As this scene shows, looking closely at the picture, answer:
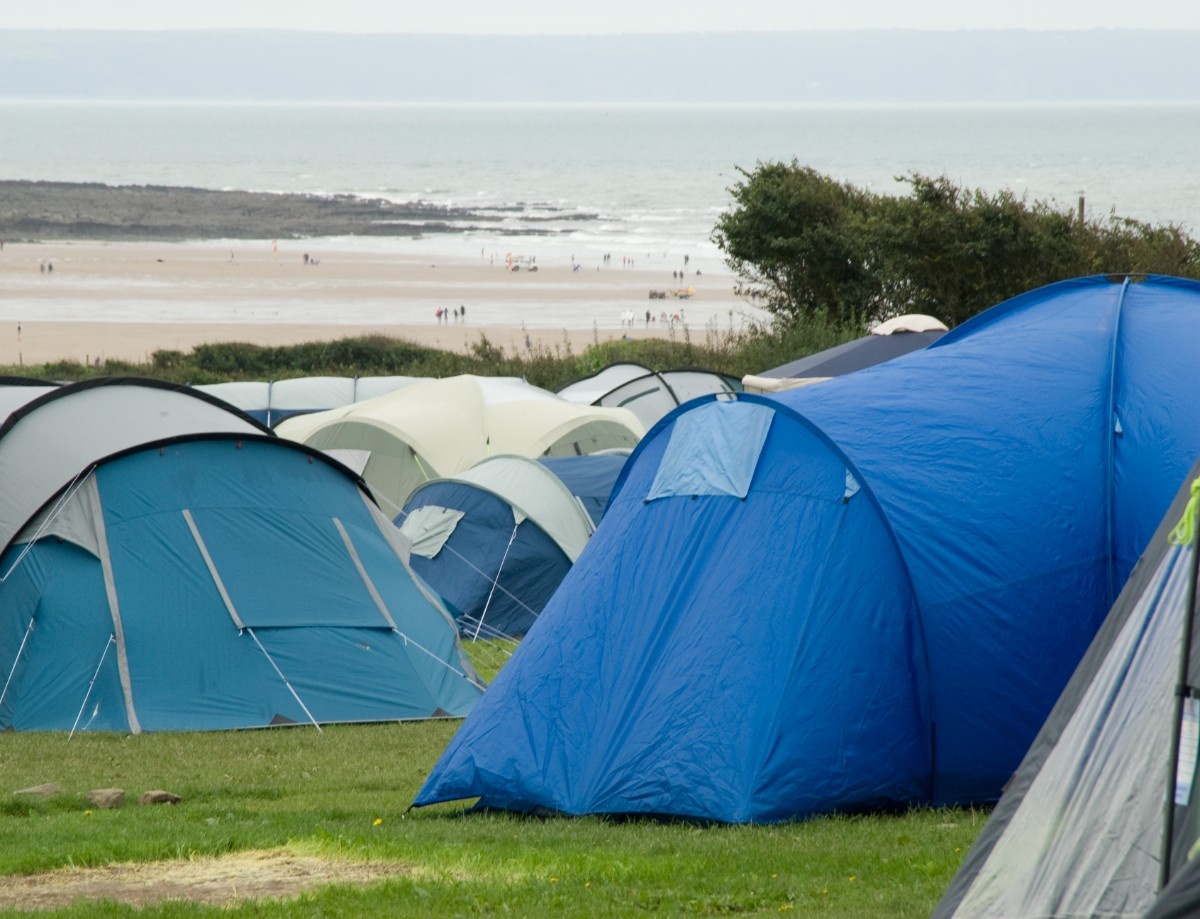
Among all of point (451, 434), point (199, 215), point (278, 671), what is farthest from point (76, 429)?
point (199, 215)

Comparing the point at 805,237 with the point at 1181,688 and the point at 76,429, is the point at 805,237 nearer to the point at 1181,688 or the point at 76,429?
the point at 76,429

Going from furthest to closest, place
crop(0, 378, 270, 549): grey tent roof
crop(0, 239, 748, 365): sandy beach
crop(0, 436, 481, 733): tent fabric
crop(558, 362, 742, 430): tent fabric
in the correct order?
crop(0, 239, 748, 365): sandy beach, crop(558, 362, 742, 430): tent fabric, crop(0, 378, 270, 549): grey tent roof, crop(0, 436, 481, 733): tent fabric

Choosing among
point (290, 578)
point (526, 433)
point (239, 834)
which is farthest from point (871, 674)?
point (526, 433)

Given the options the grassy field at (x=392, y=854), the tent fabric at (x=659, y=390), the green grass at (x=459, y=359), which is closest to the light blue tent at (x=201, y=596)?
the grassy field at (x=392, y=854)

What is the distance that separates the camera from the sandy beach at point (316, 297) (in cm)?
4675

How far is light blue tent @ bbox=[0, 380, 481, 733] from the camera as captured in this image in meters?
10.6

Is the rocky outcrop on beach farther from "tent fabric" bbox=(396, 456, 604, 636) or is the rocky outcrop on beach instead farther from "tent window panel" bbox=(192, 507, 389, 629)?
"tent window panel" bbox=(192, 507, 389, 629)

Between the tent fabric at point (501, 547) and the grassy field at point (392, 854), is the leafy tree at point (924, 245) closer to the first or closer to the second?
the tent fabric at point (501, 547)

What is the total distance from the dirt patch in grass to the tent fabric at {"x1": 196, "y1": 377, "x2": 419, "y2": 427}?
16.8 metres

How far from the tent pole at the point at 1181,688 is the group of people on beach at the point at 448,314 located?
4828cm

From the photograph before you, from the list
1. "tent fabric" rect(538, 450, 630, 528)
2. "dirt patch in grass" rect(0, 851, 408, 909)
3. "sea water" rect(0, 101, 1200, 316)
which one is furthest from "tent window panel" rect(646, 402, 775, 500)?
"sea water" rect(0, 101, 1200, 316)

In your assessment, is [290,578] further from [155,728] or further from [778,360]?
[778,360]

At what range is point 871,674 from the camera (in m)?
7.08

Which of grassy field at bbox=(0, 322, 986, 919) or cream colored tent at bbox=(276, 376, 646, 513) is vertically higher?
cream colored tent at bbox=(276, 376, 646, 513)
